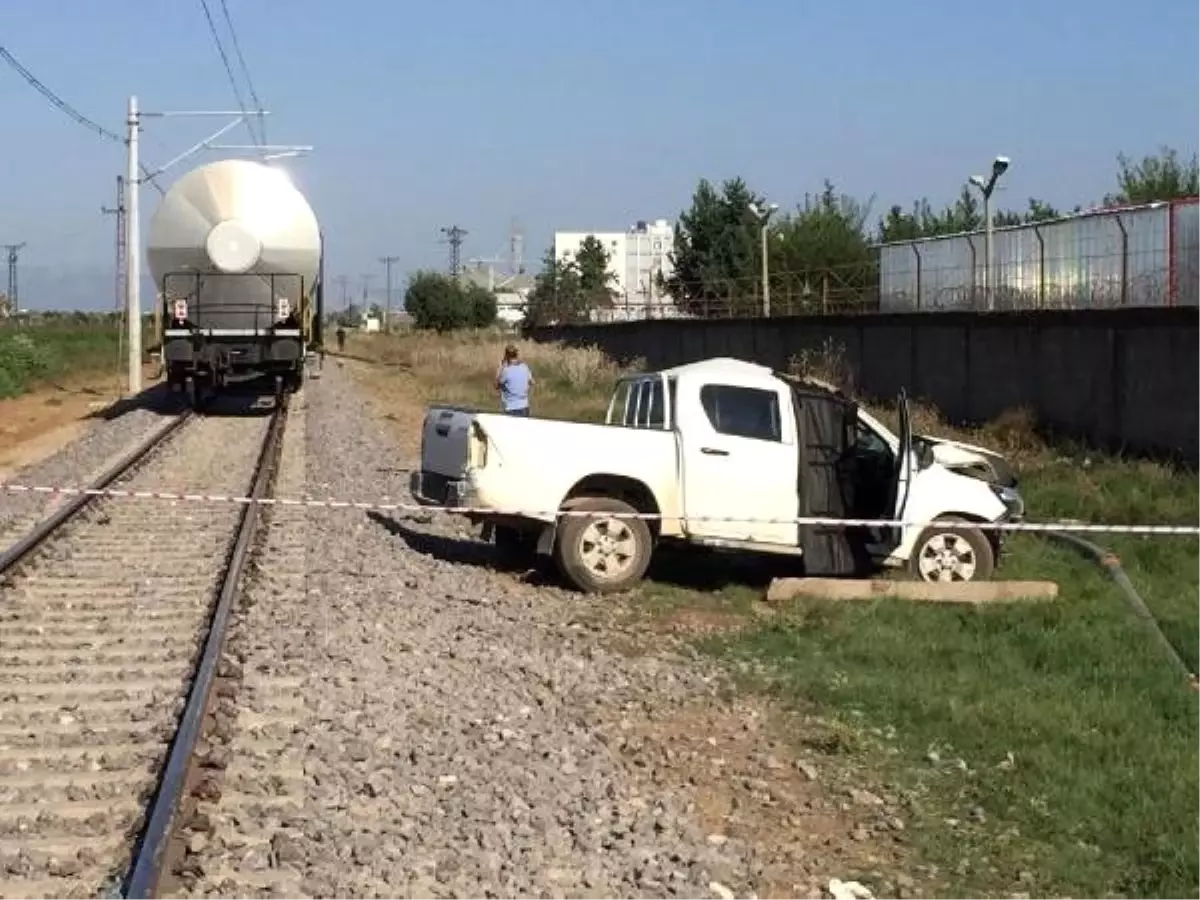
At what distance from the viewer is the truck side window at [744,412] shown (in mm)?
12719

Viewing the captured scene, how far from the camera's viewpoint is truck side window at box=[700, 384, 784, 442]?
12.7 meters

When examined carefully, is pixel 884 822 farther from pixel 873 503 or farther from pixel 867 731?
pixel 873 503

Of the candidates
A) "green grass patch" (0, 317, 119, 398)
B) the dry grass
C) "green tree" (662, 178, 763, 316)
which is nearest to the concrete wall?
the dry grass

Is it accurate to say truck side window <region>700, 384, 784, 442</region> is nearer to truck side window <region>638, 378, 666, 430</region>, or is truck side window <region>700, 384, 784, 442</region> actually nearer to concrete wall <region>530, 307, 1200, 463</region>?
truck side window <region>638, 378, 666, 430</region>

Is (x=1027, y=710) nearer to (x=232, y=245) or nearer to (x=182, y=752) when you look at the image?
(x=182, y=752)

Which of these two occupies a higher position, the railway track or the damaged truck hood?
the damaged truck hood

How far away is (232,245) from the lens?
1198 inches

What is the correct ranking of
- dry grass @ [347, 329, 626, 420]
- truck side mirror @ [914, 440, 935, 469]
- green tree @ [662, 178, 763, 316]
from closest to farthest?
1. truck side mirror @ [914, 440, 935, 469]
2. dry grass @ [347, 329, 626, 420]
3. green tree @ [662, 178, 763, 316]

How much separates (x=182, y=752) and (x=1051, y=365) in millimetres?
19281

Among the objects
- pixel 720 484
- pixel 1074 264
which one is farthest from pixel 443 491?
pixel 1074 264

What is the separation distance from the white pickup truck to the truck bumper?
0.09ft

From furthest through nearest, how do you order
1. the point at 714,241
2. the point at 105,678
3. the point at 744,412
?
1. the point at 714,241
2. the point at 744,412
3. the point at 105,678

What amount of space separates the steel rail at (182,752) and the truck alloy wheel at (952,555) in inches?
202

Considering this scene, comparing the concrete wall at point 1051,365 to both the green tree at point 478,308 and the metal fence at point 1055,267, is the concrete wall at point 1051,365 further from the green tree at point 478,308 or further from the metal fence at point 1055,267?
the green tree at point 478,308
